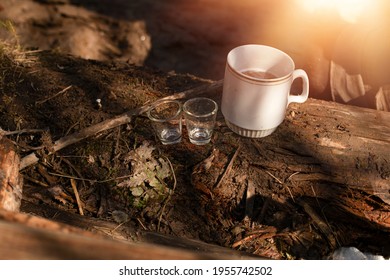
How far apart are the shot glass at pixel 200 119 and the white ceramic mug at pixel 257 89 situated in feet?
0.43

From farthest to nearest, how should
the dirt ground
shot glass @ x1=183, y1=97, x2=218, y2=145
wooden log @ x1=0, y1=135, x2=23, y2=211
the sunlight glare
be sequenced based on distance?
the sunlight glare, shot glass @ x1=183, y1=97, x2=218, y2=145, the dirt ground, wooden log @ x1=0, y1=135, x2=23, y2=211

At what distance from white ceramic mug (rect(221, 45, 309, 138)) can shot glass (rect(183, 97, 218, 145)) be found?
0.13 meters

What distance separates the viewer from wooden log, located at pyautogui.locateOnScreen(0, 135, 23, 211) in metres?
2.19

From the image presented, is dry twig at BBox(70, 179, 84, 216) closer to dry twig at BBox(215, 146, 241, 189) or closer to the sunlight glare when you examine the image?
dry twig at BBox(215, 146, 241, 189)

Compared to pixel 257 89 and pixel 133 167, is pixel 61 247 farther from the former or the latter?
pixel 257 89

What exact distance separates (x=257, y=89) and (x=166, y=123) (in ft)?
2.40

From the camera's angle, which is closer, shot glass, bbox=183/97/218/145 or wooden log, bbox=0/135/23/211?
wooden log, bbox=0/135/23/211

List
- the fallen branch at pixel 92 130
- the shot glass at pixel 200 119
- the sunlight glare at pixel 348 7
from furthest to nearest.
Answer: the sunlight glare at pixel 348 7 → the shot glass at pixel 200 119 → the fallen branch at pixel 92 130

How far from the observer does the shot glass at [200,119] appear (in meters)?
2.69

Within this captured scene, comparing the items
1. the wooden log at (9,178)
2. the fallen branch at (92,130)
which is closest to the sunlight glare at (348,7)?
the fallen branch at (92,130)

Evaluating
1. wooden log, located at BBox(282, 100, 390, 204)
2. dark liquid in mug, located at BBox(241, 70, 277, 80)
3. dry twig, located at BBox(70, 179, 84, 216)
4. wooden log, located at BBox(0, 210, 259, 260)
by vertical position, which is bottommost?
dry twig, located at BBox(70, 179, 84, 216)

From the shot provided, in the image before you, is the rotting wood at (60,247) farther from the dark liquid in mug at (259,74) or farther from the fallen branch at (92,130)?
the dark liquid in mug at (259,74)

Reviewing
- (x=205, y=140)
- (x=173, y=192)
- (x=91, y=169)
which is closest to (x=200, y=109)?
(x=205, y=140)

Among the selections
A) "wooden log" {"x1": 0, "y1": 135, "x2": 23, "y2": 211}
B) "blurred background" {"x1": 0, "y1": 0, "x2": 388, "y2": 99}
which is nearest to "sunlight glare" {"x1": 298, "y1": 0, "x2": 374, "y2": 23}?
"blurred background" {"x1": 0, "y1": 0, "x2": 388, "y2": 99}
